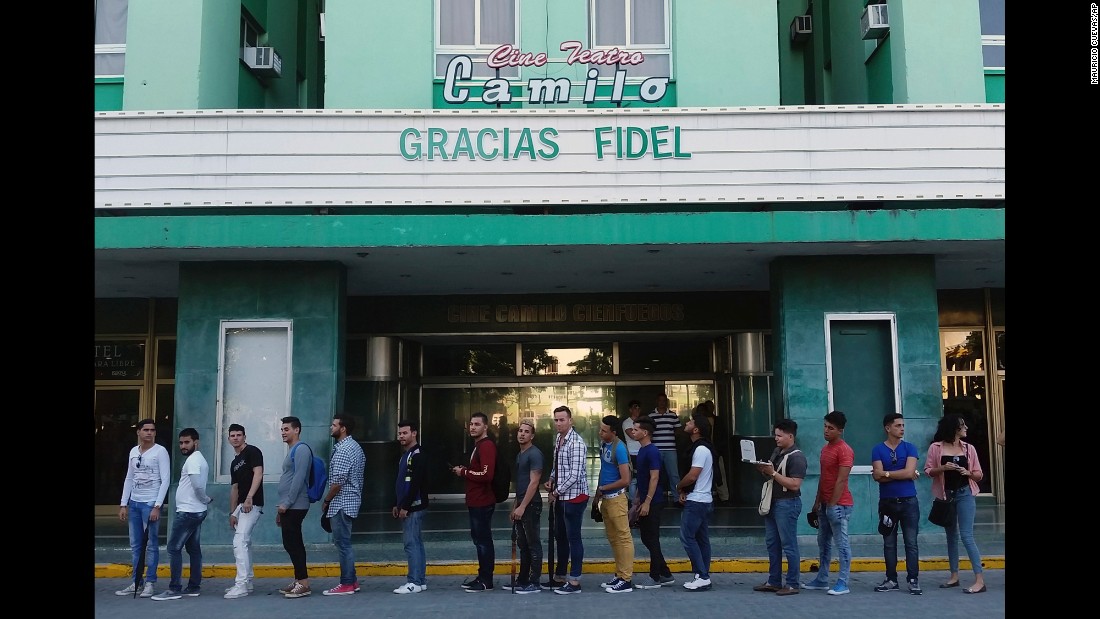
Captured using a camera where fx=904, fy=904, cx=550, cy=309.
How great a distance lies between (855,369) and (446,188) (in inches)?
239

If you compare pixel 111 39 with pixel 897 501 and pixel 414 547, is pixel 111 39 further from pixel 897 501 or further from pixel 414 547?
pixel 897 501

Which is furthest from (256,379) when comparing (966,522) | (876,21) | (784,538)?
(876,21)

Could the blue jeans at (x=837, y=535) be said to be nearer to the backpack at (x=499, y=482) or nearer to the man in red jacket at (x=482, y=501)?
the backpack at (x=499, y=482)

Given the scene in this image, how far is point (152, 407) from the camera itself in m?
15.8

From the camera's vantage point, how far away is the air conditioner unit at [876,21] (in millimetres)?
13586

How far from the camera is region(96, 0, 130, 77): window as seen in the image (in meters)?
13.2

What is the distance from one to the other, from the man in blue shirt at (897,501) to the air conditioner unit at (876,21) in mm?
7028

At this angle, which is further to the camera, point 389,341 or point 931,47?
point 389,341

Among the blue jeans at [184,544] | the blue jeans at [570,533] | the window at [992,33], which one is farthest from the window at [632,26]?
the blue jeans at [184,544]

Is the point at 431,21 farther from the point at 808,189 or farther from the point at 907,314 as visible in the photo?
the point at 907,314

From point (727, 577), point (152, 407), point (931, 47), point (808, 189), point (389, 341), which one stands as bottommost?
point (727, 577)

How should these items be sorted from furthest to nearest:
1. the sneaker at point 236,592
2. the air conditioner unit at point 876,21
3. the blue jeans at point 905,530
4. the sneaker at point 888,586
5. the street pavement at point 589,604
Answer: the air conditioner unit at point 876,21 < the sneaker at point 236,592 < the sneaker at point 888,586 < the blue jeans at point 905,530 < the street pavement at point 589,604

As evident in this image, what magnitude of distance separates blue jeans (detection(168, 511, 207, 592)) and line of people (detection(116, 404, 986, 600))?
0.01 meters
